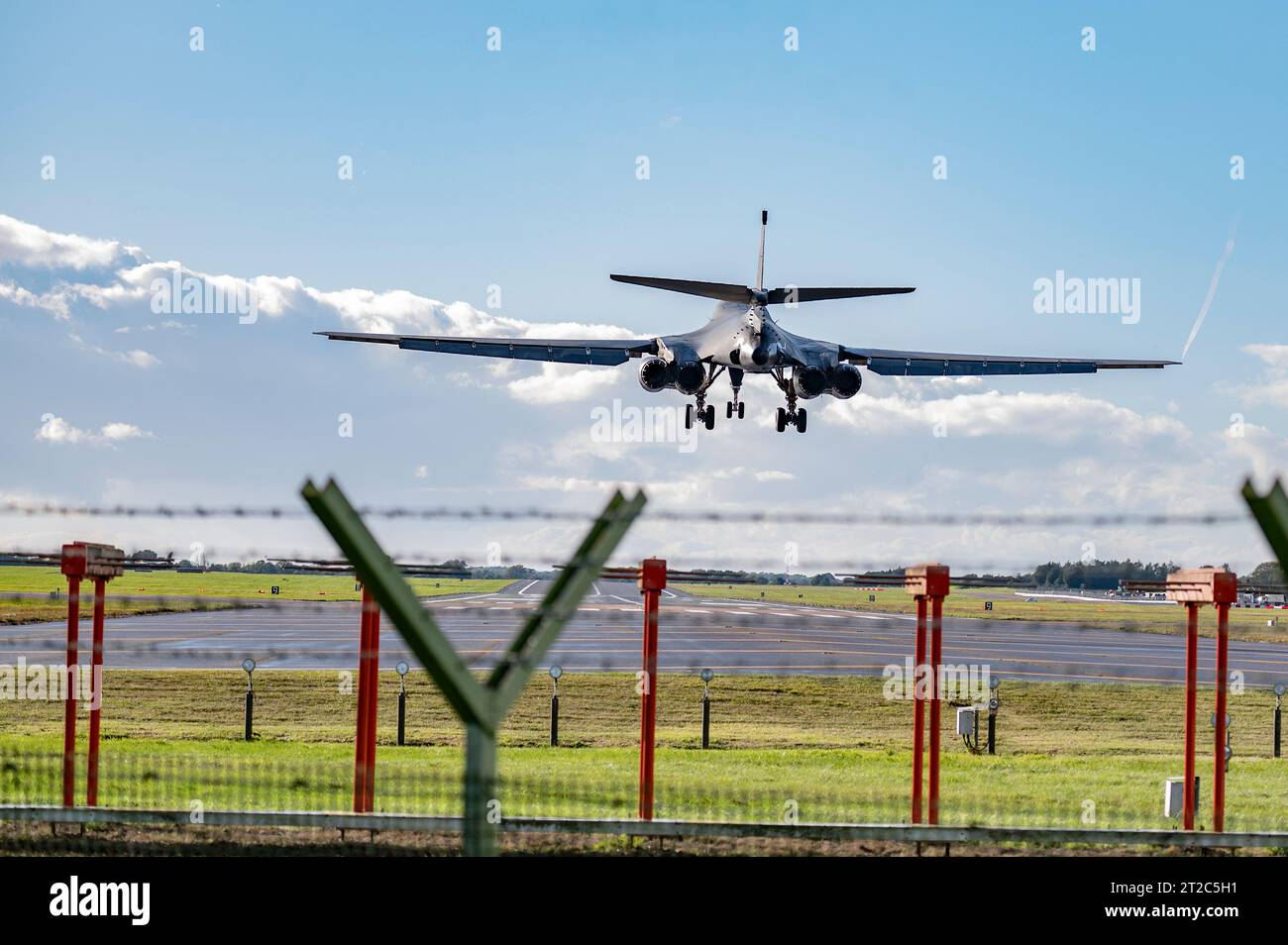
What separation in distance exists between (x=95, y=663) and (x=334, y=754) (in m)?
6.60

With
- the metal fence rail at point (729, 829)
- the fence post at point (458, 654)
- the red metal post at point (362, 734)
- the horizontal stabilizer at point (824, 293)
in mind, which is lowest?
the metal fence rail at point (729, 829)

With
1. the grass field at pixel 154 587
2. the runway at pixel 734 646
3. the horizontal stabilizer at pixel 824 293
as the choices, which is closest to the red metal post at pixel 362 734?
the grass field at pixel 154 587

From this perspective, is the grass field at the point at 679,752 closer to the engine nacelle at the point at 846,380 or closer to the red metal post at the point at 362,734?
the red metal post at the point at 362,734

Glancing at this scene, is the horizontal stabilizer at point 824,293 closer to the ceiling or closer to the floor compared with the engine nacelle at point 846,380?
closer to the ceiling

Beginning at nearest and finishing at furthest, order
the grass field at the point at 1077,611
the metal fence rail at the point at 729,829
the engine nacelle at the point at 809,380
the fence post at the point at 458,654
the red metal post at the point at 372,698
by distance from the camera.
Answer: the fence post at the point at 458,654 → the metal fence rail at the point at 729,829 → the red metal post at the point at 372,698 → the engine nacelle at the point at 809,380 → the grass field at the point at 1077,611

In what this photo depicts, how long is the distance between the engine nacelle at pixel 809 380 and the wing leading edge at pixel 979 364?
5845 millimetres

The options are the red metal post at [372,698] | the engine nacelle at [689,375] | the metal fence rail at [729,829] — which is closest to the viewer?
the metal fence rail at [729,829]

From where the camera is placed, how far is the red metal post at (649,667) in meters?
8.50

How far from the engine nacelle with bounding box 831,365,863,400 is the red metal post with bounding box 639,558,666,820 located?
2884 cm

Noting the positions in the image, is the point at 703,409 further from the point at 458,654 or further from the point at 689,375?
the point at 458,654

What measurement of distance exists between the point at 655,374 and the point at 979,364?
42.6 ft
